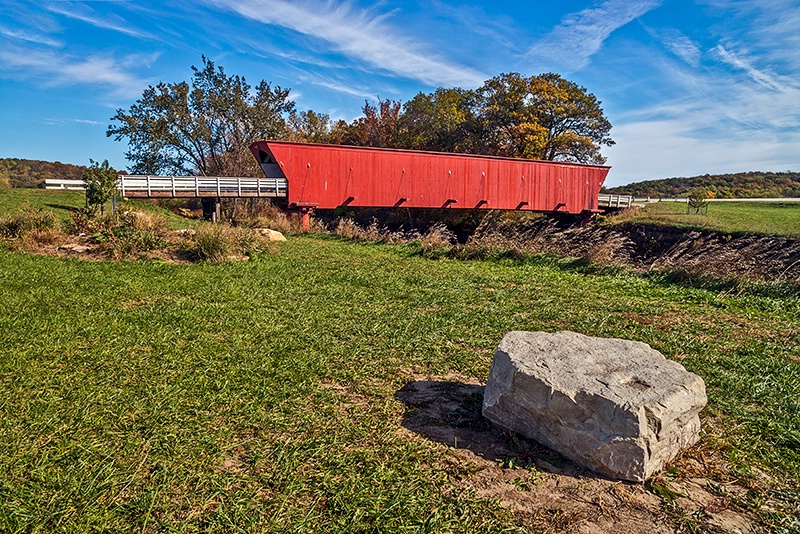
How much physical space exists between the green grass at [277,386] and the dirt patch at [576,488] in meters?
0.13

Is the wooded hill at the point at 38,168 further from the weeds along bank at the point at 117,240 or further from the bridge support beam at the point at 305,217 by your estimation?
the weeds along bank at the point at 117,240

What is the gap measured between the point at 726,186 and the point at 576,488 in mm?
63997

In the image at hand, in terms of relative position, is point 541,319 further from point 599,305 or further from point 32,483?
point 32,483

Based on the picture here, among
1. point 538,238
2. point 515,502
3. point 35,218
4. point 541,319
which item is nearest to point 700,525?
point 515,502

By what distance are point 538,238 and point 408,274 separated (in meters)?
4.78

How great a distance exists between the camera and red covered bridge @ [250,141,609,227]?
19000 millimetres

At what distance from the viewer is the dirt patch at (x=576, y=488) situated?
7.09 ft

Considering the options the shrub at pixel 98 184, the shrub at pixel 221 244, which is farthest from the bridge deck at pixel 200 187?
the shrub at pixel 221 244

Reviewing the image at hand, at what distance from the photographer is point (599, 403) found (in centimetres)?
249

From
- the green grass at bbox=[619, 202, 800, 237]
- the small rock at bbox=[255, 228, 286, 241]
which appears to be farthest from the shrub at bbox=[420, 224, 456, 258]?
the green grass at bbox=[619, 202, 800, 237]

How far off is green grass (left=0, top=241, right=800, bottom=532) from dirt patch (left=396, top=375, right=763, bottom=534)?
0.13 meters

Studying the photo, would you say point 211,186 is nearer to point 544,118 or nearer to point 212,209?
point 212,209

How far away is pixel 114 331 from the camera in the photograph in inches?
178

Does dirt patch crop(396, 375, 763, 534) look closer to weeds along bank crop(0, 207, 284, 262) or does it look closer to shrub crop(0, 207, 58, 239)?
weeds along bank crop(0, 207, 284, 262)
